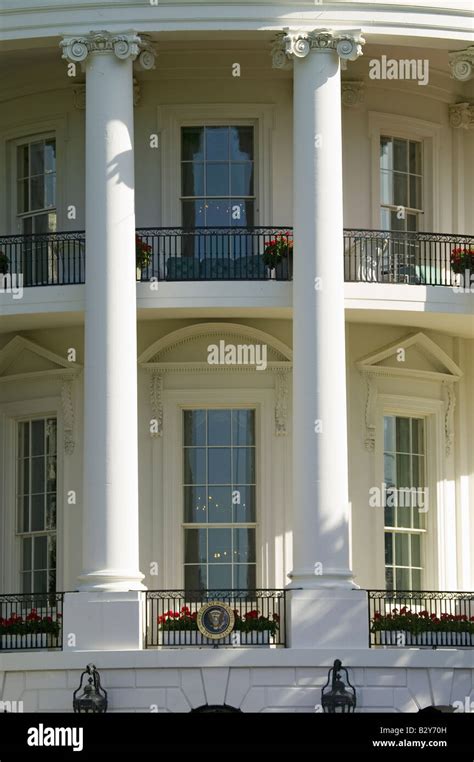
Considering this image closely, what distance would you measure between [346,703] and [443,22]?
32.3ft

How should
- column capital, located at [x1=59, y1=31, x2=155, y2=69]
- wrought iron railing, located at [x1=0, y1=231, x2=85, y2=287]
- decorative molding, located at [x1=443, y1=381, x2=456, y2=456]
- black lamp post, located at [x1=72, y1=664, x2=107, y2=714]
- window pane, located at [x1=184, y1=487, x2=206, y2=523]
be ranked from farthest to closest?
decorative molding, located at [x1=443, y1=381, x2=456, y2=456] → window pane, located at [x1=184, y1=487, x2=206, y2=523] → wrought iron railing, located at [x1=0, y1=231, x2=85, y2=287] → column capital, located at [x1=59, y1=31, x2=155, y2=69] → black lamp post, located at [x1=72, y1=664, x2=107, y2=714]

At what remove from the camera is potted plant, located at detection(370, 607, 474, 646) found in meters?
31.6

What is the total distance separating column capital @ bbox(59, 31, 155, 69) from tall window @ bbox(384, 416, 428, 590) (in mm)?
7335

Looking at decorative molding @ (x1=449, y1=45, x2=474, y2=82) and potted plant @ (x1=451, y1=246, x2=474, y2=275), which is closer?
decorative molding @ (x1=449, y1=45, x2=474, y2=82)

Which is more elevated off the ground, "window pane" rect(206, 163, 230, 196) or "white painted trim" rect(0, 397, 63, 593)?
"window pane" rect(206, 163, 230, 196)

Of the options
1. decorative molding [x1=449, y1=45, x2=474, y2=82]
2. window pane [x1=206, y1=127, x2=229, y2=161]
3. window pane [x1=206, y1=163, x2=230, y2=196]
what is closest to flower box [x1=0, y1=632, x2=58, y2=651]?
window pane [x1=206, y1=163, x2=230, y2=196]

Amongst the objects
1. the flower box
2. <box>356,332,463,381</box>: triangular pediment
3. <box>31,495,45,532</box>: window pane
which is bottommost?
the flower box

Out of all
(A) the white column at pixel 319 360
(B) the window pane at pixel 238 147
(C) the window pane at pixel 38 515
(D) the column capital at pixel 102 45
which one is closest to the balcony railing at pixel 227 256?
(B) the window pane at pixel 238 147

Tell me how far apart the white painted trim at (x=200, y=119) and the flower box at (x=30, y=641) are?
6.90 metres

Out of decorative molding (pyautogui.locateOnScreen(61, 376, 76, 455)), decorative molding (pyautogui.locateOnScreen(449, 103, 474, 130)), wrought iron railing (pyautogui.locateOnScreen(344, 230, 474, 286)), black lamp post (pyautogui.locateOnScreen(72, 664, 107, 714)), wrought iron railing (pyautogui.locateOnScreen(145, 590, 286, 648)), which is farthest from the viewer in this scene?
decorative molding (pyautogui.locateOnScreen(449, 103, 474, 130))

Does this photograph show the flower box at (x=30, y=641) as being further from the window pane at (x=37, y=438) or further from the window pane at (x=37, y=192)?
the window pane at (x=37, y=192)

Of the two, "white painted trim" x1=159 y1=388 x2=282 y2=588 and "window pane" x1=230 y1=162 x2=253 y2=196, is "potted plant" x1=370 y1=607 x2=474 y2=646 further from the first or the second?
"window pane" x1=230 y1=162 x2=253 y2=196

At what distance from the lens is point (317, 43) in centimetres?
3180

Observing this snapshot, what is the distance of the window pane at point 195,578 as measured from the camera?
33.9 meters
